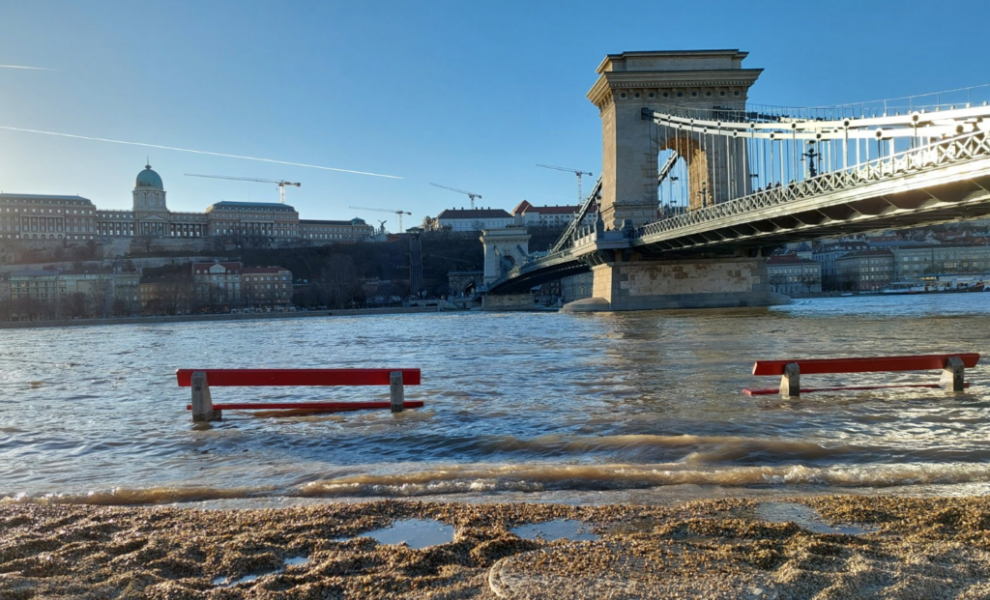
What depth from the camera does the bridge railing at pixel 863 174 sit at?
18562 mm

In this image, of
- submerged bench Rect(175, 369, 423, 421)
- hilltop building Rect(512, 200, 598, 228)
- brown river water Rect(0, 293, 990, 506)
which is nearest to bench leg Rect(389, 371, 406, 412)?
submerged bench Rect(175, 369, 423, 421)

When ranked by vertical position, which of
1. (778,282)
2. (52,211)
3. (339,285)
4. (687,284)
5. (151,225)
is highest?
(52,211)

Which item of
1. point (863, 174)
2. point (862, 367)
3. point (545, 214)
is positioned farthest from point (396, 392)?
point (545, 214)

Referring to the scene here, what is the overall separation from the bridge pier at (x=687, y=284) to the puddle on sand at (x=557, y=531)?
121 ft

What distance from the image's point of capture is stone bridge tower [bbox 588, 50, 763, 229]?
41.2 m

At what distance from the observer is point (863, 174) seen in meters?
22.5

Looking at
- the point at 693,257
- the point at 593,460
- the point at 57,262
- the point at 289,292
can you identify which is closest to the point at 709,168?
the point at 693,257

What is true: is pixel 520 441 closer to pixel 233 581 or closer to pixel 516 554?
pixel 516 554

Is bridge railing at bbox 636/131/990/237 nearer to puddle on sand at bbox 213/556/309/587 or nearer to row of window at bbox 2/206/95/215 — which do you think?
puddle on sand at bbox 213/556/309/587

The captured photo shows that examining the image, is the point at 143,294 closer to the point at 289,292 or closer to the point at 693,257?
the point at 289,292

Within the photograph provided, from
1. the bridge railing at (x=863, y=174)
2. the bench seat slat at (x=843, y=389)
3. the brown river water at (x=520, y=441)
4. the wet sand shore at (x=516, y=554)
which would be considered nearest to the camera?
the wet sand shore at (x=516, y=554)

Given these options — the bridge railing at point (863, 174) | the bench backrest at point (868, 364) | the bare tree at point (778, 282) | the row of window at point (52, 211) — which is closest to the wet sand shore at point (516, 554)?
the bench backrest at point (868, 364)

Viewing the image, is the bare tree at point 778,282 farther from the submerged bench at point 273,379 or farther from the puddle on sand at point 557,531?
the puddle on sand at point 557,531

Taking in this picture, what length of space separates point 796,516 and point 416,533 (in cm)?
191
